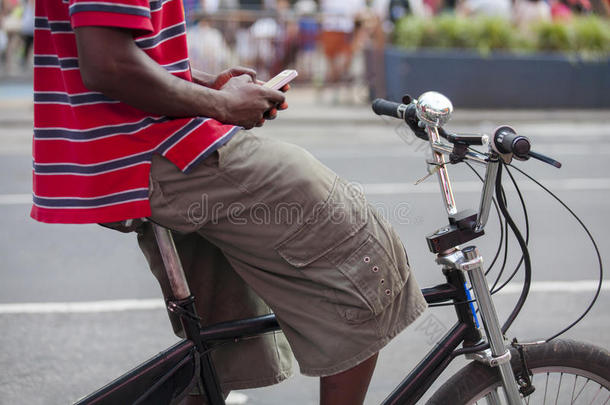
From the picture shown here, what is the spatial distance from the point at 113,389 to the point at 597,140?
9531mm

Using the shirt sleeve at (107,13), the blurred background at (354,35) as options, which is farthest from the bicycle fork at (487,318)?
the blurred background at (354,35)

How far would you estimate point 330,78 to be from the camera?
1347cm

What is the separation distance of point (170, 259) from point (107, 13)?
24.1 inches

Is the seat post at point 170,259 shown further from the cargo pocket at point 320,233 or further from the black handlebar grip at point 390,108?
the black handlebar grip at point 390,108

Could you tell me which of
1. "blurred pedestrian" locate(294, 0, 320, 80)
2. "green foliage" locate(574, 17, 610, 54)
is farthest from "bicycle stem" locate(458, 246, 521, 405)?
"blurred pedestrian" locate(294, 0, 320, 80)

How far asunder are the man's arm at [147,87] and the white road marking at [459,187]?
5239 millimetres

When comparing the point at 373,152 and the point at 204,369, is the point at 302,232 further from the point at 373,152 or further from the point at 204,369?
the point at 373,152

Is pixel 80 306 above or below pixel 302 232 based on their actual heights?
below

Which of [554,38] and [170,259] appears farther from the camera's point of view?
[554,38]

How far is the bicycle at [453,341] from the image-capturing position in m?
1.92

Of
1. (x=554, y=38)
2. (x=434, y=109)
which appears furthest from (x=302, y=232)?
(x=554, y=38)

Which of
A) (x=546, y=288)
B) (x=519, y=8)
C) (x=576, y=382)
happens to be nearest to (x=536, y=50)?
(x=519, y=8)

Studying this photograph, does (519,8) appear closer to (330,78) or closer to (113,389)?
(330,78)

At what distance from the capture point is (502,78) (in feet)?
40.5
